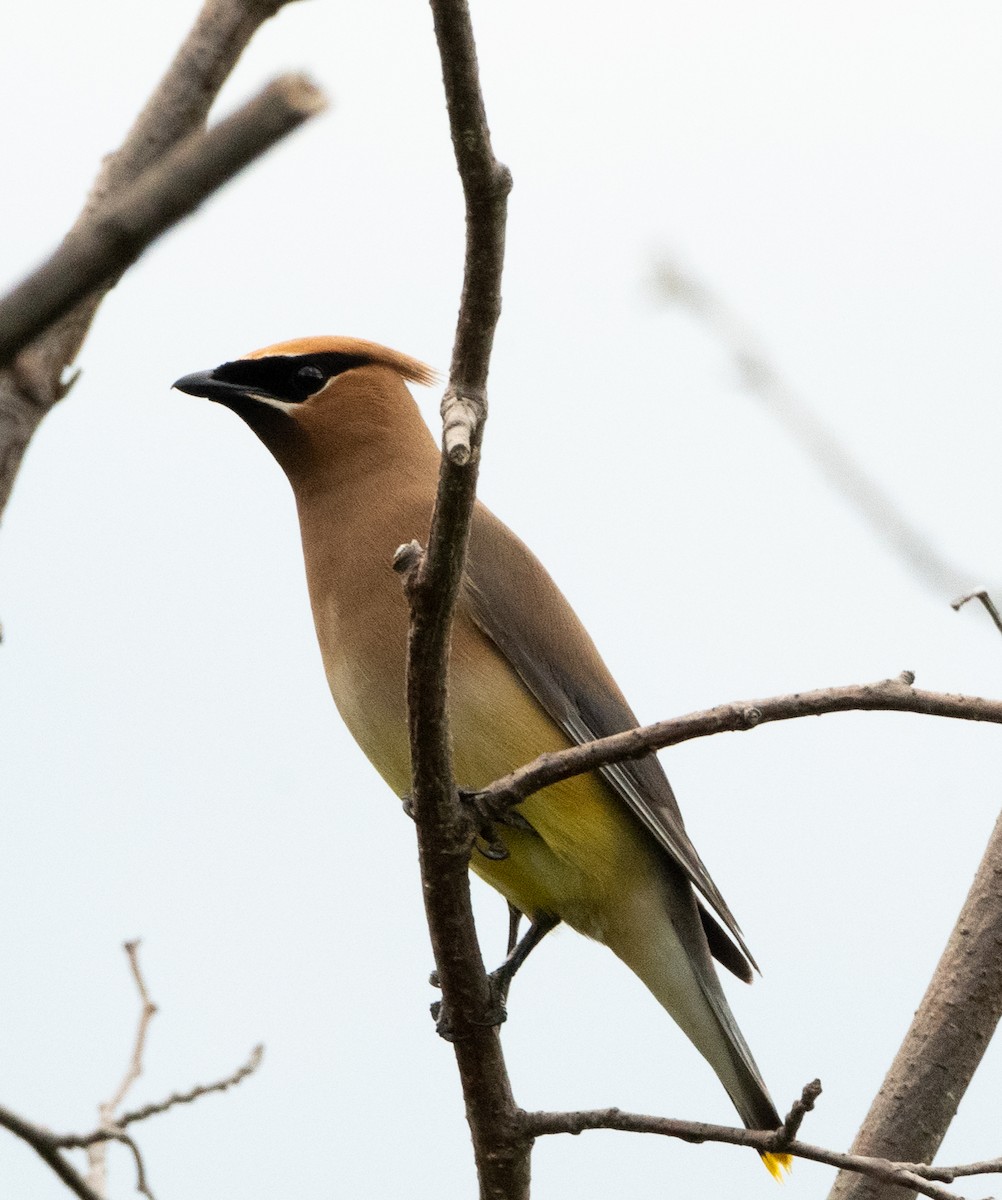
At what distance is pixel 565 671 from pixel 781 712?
5.97 ft

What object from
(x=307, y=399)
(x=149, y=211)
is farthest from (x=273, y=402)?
(x=149, y=211)

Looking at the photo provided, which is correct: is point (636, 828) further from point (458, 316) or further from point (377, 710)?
point (458, 316)

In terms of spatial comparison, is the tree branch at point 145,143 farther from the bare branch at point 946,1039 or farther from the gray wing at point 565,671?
the bare branch at point 946,1039

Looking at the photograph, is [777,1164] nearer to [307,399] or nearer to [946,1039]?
[946,1039]

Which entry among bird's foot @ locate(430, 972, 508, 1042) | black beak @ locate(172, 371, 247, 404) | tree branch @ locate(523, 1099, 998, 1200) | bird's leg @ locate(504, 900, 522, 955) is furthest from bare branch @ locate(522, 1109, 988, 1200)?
black beak @ locate(172, 371, 247, 404)

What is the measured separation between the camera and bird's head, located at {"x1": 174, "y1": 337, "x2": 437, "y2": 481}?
4590 millimetres

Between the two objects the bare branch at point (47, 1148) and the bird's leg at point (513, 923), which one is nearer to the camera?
the bare branch at point (47, 1148)

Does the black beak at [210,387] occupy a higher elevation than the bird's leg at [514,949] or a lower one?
higher

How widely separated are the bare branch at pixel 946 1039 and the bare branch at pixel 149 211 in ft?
9.31

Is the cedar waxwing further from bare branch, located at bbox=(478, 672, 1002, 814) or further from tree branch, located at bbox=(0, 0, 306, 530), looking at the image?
bare branch, located at bbox=(478, 672, 1002, 814)

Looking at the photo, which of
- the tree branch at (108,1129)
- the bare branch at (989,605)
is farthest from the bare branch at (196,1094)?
the bare branch at (989,605)

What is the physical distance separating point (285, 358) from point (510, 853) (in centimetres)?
157

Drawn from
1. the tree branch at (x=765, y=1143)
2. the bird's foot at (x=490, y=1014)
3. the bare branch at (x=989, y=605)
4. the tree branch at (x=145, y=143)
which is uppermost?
the tree branch at (x=145, y=143)

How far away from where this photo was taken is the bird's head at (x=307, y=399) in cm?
459
